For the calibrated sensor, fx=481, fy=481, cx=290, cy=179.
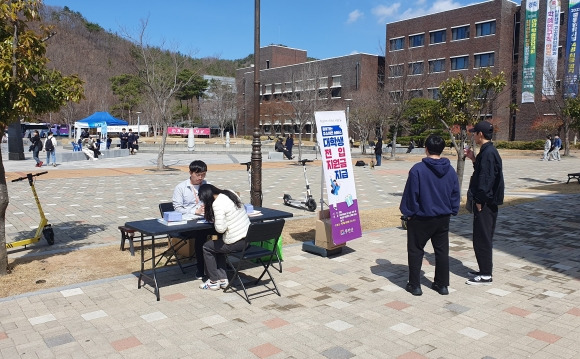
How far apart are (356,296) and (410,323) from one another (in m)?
0.84

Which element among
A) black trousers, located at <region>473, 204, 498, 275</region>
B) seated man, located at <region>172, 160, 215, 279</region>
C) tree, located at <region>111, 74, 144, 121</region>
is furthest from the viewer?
tree, located at <region>111, 74, 144, 121</region>

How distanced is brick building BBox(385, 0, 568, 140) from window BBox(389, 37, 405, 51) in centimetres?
170

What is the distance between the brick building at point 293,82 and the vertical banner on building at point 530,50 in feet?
46.3

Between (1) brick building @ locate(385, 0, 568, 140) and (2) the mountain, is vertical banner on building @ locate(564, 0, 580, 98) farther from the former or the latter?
(2) the mountain

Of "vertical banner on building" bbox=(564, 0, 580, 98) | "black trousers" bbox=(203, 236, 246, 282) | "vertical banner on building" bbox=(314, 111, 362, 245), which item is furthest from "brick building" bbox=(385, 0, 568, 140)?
"black trousers" bbox=(203, 236, 246, 282)

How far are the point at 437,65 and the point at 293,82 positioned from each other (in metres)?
15.9

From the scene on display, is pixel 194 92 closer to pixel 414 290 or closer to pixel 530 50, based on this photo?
pixel 530 50

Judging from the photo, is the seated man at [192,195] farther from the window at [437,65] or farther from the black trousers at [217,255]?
the window at [437,65]

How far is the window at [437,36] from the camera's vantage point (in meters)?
52.1

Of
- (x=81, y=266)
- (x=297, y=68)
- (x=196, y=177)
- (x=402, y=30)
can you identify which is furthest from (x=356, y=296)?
(x=297, y=68)

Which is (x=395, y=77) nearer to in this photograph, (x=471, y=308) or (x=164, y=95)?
(x=164, y=95)

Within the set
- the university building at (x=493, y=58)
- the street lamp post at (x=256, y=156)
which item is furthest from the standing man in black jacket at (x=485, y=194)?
the university building at (x=493, y=58)

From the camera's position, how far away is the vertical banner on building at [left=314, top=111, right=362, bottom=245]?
20.8 ft

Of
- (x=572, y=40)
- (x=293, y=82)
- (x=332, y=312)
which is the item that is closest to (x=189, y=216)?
(x=332, y=312)
